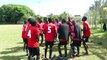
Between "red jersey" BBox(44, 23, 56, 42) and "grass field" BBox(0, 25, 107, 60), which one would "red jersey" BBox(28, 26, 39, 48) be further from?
"grass field" BBox(0, 25, 107, 60)

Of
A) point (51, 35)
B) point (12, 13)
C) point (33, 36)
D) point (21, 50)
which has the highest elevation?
point (12, 13)

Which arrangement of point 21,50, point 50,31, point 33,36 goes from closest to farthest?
point 33,36, point 50,31, point 21,50

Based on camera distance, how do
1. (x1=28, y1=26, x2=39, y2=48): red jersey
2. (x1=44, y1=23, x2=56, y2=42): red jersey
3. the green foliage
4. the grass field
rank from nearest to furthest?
(x1=28, y1=26, x2=39, y2=48): red jersey
(x1=44, y1=23, x2=56, y2=42): red jersey
the grass field
the green foliage

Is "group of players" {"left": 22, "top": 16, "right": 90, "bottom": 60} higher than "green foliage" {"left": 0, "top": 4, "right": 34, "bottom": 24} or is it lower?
lower

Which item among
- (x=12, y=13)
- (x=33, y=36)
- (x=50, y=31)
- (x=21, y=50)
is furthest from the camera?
(x=12, y=13)

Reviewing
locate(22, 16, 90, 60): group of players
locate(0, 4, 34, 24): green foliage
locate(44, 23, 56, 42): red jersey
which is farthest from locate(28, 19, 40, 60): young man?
locate(0, 4, 34, 24): green foliage

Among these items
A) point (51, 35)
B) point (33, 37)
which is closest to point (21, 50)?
point (51, 35)

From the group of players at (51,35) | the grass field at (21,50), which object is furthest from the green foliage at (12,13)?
the group of players at (51,35)

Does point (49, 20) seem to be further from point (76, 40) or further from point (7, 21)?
point (7, 21)

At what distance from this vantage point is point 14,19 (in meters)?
140

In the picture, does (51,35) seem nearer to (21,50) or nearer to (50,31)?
(50,31)

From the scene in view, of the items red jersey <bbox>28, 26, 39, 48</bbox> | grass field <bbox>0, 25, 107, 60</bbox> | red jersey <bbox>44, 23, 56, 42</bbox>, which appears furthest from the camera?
grass field <bbox>0, 25, 107, 60</bbox>

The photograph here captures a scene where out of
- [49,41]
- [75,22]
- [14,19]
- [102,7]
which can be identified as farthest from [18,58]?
[14,19]

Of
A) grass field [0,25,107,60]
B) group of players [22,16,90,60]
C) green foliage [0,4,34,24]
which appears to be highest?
green foliage [0,4,34,24]
